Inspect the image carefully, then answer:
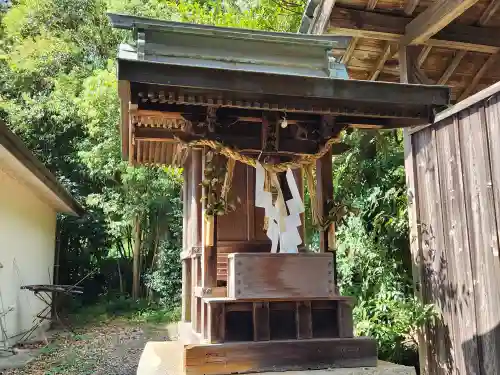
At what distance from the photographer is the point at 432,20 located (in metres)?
5.53

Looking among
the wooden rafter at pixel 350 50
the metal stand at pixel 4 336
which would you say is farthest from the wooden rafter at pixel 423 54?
the metal stand at pixel 4 336

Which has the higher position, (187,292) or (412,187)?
(412,187)

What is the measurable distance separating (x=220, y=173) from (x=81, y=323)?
11748 millimetres

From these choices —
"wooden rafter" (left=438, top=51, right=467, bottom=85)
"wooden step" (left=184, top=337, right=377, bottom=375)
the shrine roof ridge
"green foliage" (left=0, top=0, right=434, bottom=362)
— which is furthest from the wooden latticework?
"green foliage" (left=0, top=0, right=434, bottom=362)

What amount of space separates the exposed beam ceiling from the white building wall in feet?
24.9

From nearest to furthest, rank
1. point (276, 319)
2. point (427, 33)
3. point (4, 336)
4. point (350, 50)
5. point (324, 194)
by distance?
point (276, 319) < point (324, 194) < point (427, 33) < point (350, 50) < point (4, 336)

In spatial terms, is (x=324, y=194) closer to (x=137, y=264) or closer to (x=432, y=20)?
(x=432, y=20)

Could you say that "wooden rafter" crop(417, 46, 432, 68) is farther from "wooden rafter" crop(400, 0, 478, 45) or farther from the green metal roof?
the green metal roof

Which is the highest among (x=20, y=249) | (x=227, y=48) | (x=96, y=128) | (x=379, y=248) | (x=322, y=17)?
(x=96, y=128)

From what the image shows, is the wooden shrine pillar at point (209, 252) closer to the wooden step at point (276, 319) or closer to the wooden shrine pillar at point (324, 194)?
the wooden step at point (276, 319)

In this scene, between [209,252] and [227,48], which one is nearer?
[209,252]

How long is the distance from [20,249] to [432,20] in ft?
32.4

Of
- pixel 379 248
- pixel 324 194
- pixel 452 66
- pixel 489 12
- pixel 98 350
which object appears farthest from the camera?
pixel 98 350

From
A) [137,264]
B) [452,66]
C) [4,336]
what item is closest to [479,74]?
[452,66]
